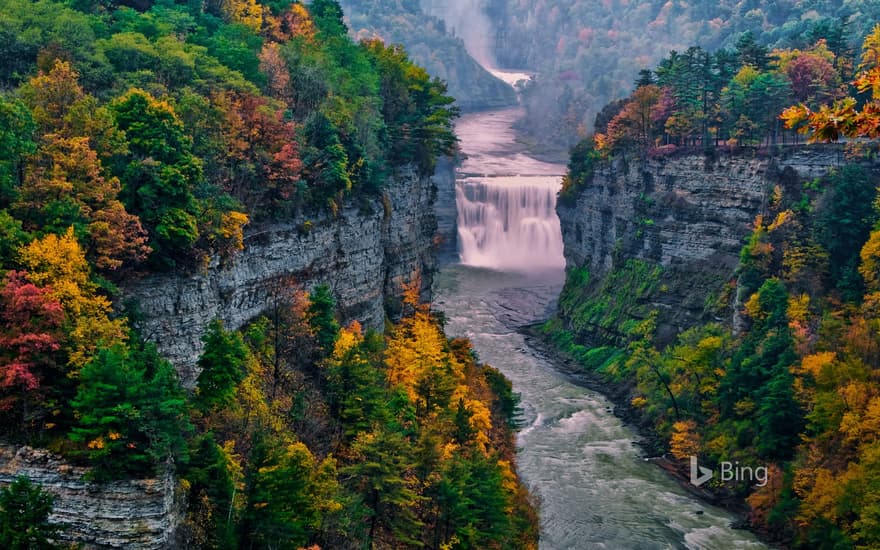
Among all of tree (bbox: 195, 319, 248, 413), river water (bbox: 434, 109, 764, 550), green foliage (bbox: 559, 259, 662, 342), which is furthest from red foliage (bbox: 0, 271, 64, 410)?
green foliage (bbox: 559, 259, 662, 342)

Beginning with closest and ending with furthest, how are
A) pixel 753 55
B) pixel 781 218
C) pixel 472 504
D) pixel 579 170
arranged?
pixel 472 504 → pixel 781 218 → pixel 753 55 → pixel 579 170

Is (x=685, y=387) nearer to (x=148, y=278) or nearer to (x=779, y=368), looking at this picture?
(x=779, y=368)

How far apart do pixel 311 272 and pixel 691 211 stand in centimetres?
4519

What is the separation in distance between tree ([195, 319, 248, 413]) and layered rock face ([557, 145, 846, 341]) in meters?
51.8

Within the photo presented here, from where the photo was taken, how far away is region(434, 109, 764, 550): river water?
62.0 m

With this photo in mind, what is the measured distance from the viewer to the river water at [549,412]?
62.0m

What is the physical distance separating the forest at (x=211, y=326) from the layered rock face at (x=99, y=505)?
21.8 inches

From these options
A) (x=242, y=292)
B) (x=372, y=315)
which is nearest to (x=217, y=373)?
(x=242, y=292)

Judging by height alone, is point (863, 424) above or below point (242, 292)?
below

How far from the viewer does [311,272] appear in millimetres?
59281

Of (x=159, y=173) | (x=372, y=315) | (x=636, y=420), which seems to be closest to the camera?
(x=159, y=173)

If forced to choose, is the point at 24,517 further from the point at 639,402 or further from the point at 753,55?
the point at 753,55

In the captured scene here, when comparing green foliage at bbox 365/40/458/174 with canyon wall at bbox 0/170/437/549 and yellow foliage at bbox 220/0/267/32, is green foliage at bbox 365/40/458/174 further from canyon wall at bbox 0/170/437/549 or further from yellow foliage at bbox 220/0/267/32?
yellow foliage at bbox 220/0/267/32

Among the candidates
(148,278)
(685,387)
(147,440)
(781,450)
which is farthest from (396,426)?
(685,387)
